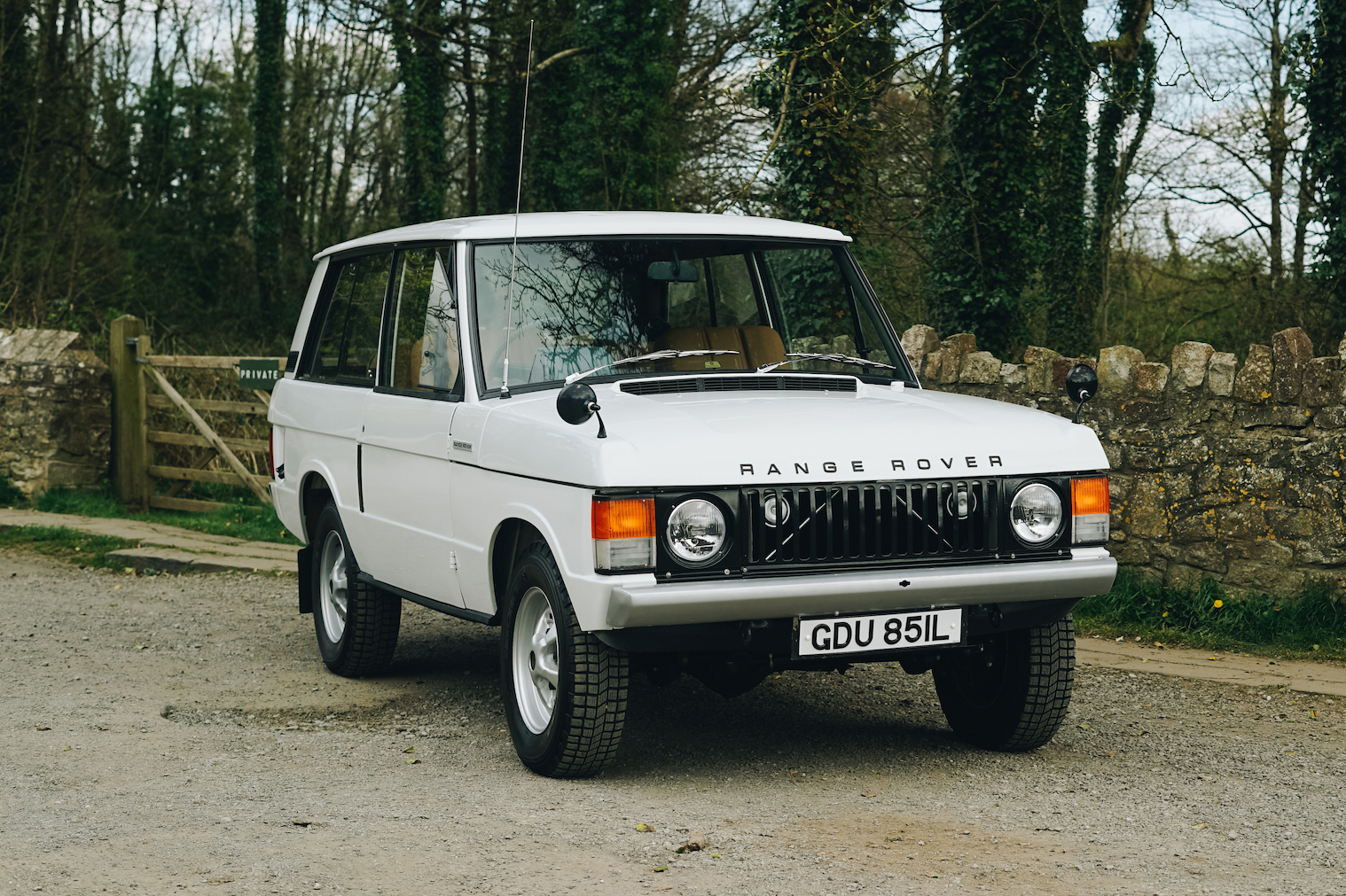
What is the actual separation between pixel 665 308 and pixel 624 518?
160 centimetres

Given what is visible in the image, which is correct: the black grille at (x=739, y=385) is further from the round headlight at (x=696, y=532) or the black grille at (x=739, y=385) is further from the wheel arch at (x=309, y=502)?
the wheel arch at (x=309, y=502)

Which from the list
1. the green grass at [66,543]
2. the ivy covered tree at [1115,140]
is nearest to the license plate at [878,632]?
the green grass at [66,543]

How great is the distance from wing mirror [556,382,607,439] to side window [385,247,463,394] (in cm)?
119

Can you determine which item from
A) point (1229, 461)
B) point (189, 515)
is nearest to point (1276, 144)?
point (1229, 461)

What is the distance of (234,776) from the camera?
5.41m

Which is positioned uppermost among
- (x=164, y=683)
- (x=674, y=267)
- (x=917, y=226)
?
(x=917, y=226)

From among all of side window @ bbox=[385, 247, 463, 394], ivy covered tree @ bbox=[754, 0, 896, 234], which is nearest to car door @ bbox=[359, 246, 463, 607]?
side window @ bbox=[385, 247, 463, 394]

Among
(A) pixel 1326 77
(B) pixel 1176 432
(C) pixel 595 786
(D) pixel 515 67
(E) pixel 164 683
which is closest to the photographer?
(C) pixel 595 786

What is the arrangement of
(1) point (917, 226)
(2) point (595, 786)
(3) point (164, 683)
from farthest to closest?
(1) point (917, 226), (3) point (164, 683), (2) point (595, 786)

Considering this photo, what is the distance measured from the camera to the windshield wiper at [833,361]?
6108 millimetres

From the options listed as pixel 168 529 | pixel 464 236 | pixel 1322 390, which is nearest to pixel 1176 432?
pixel 1322 390

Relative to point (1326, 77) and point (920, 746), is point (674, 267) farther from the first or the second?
point (1326, 77)

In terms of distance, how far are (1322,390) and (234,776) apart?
616cm

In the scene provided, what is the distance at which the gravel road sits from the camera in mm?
4250
